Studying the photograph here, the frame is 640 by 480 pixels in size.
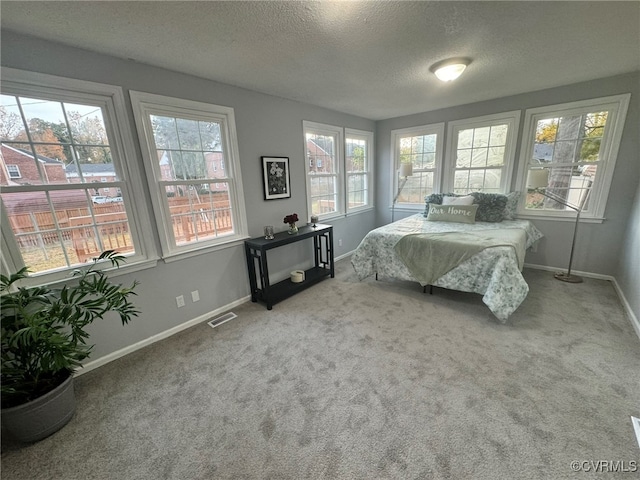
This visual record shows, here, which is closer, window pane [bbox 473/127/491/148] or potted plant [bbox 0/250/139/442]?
potted plant [bbox 0/250/139/442]

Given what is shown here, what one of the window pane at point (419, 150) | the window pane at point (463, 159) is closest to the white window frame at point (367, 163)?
the window pane at point (419, 150)

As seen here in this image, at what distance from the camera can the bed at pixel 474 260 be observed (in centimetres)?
233

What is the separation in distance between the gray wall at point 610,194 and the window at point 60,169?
4.38 metres

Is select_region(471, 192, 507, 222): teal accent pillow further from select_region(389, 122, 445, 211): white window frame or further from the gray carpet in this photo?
the gray carpet

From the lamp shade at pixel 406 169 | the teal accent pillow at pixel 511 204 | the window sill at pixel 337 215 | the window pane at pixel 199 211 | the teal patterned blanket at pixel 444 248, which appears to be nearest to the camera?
the window pane at pixel 199 211

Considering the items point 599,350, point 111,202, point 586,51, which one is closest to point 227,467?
point 111,202

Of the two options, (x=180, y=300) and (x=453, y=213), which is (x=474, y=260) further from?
(x=180, y=300)

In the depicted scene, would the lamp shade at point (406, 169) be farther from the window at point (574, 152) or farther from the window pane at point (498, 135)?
the window at point (574, 152)

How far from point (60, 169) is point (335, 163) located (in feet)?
10.5

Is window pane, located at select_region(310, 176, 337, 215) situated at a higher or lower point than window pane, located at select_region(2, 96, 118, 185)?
lower

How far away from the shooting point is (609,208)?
313 cm

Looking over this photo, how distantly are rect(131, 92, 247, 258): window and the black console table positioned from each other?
29 cm

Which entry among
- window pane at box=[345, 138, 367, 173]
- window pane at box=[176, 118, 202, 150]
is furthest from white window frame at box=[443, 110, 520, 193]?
window pane at box=[176, 118, 202, 150]

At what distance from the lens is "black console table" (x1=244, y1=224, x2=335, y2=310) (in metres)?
2.85
